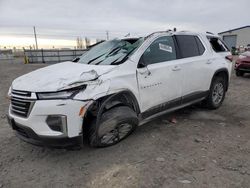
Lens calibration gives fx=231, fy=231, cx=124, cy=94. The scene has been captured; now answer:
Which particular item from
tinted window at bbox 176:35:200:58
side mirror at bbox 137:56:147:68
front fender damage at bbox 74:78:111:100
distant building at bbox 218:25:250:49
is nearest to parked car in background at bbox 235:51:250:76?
tinted window at bbox 176:35:200:58

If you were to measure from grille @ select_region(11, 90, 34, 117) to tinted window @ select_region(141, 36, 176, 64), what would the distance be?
1.87 meters

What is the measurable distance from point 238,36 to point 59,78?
136ft

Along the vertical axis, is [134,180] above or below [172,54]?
below

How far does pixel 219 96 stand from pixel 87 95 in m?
3.82

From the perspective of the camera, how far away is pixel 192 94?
472 centimetres

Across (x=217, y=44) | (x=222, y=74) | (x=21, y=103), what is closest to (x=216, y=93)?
(x=222, y=74)

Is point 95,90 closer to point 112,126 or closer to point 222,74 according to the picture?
point 112,126

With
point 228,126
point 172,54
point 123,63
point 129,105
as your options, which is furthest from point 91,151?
point 228,126

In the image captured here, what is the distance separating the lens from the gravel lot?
2.80 meters

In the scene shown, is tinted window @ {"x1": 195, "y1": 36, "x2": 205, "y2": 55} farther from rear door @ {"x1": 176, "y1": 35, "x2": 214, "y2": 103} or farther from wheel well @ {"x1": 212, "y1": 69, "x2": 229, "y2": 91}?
wheel well @ {"x1": 212, "y1": 69, "x2": 229, "y2": 91}

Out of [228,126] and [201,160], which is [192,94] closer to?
[228,126]

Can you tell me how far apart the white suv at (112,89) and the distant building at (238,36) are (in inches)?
1475

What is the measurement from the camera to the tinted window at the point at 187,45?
4.50 meters

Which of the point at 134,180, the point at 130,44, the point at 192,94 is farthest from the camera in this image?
the point at 192,94
